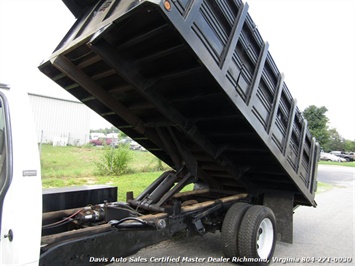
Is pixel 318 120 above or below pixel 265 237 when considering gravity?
above

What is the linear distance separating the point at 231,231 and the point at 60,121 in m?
12.2

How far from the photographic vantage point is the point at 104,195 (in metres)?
4.32

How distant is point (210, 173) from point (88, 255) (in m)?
3.18

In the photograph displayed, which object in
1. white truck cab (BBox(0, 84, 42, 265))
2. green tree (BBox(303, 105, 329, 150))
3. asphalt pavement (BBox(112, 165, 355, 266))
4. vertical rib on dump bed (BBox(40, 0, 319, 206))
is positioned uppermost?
green tree (BBox(303, 105, 329, 150))

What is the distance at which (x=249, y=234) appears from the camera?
3.96 meters

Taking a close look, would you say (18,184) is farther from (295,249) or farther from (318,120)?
(318,120)

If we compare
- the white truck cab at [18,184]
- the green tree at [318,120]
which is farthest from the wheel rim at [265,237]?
the green tree at [318,120]

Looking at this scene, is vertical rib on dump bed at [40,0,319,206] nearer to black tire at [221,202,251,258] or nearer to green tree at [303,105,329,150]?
black tire at [221,202,251,258]

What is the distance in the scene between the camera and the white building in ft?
34.8

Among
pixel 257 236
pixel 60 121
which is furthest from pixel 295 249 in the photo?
pixel 60 121

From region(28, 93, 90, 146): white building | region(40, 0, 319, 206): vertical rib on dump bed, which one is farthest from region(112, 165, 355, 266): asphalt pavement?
region(28, 93, 90, 146): white building

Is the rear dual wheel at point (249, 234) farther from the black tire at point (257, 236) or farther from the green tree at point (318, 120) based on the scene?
the green tree at point (318, 120)

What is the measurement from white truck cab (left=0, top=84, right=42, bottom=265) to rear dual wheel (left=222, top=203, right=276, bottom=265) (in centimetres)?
276

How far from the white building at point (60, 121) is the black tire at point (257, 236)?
24.8 ft
